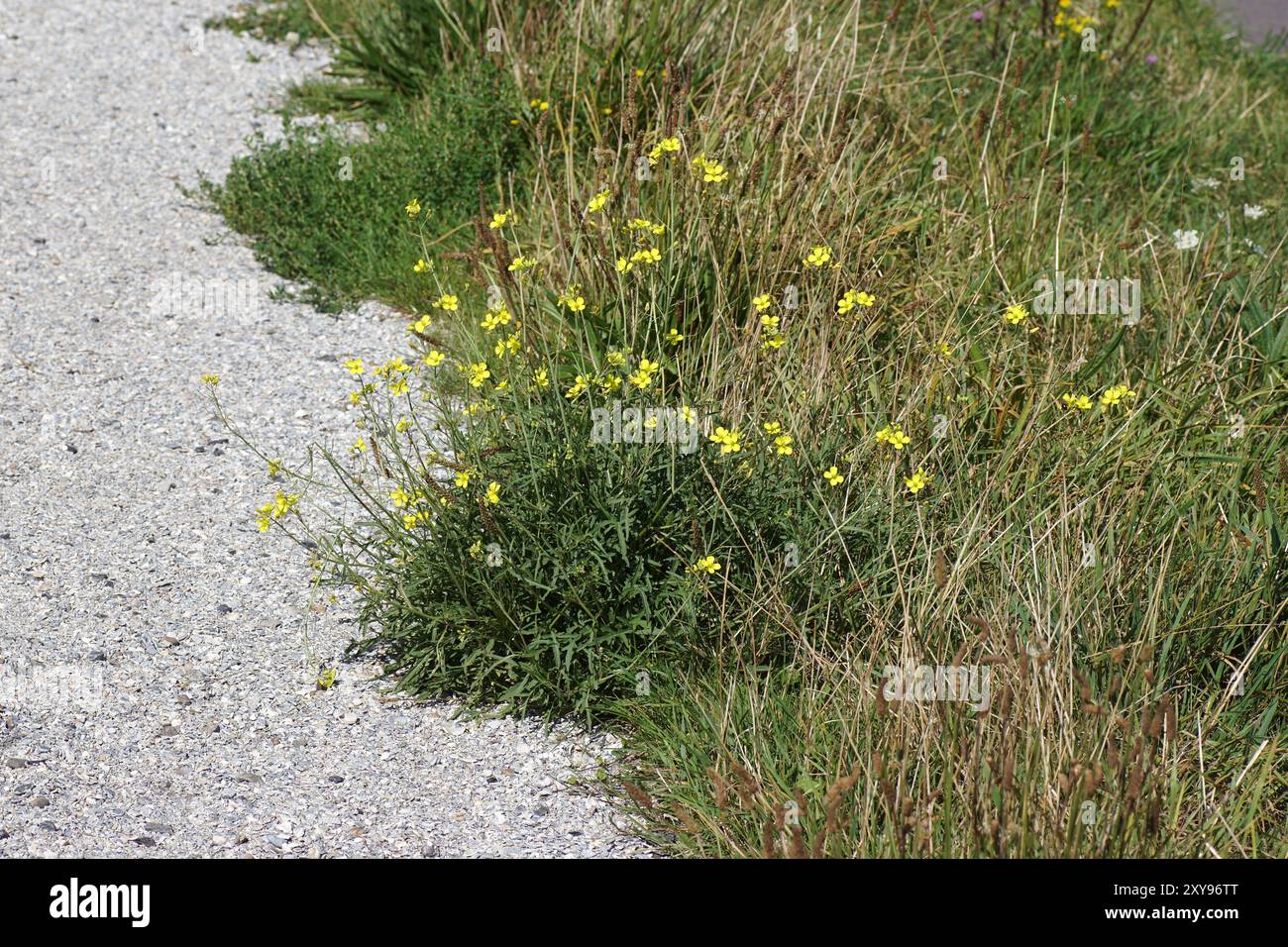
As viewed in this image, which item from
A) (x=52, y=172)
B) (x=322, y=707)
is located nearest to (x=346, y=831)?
(x=322, y=707)

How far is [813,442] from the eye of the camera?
400cm

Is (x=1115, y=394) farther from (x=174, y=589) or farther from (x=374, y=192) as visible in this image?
(x=374, y=192)

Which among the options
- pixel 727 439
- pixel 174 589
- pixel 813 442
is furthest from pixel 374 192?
pixel 727 439

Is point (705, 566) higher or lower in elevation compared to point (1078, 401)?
lower

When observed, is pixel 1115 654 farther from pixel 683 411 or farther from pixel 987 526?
pixel 683 411

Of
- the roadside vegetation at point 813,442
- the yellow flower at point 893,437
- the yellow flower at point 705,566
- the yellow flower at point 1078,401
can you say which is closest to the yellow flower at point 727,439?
the roadside vegetation at point 813,442

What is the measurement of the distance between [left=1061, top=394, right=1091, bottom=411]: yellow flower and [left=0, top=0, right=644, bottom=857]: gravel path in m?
1.80

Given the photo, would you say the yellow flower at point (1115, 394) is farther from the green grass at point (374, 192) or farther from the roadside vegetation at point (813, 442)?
the green grass at point (374, 192)

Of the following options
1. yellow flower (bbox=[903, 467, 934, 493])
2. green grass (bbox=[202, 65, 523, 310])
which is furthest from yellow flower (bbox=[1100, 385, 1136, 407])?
green grass (bbox=[202, 65, 523, 310])

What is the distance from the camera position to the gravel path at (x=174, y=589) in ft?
10.9

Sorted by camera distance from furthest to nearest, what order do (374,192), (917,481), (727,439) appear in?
1. (374,192)
2. (917,481)
3. (727,439)

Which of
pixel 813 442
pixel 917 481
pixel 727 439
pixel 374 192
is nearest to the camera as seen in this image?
pixel 727 439

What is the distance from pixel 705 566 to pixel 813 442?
687mm
